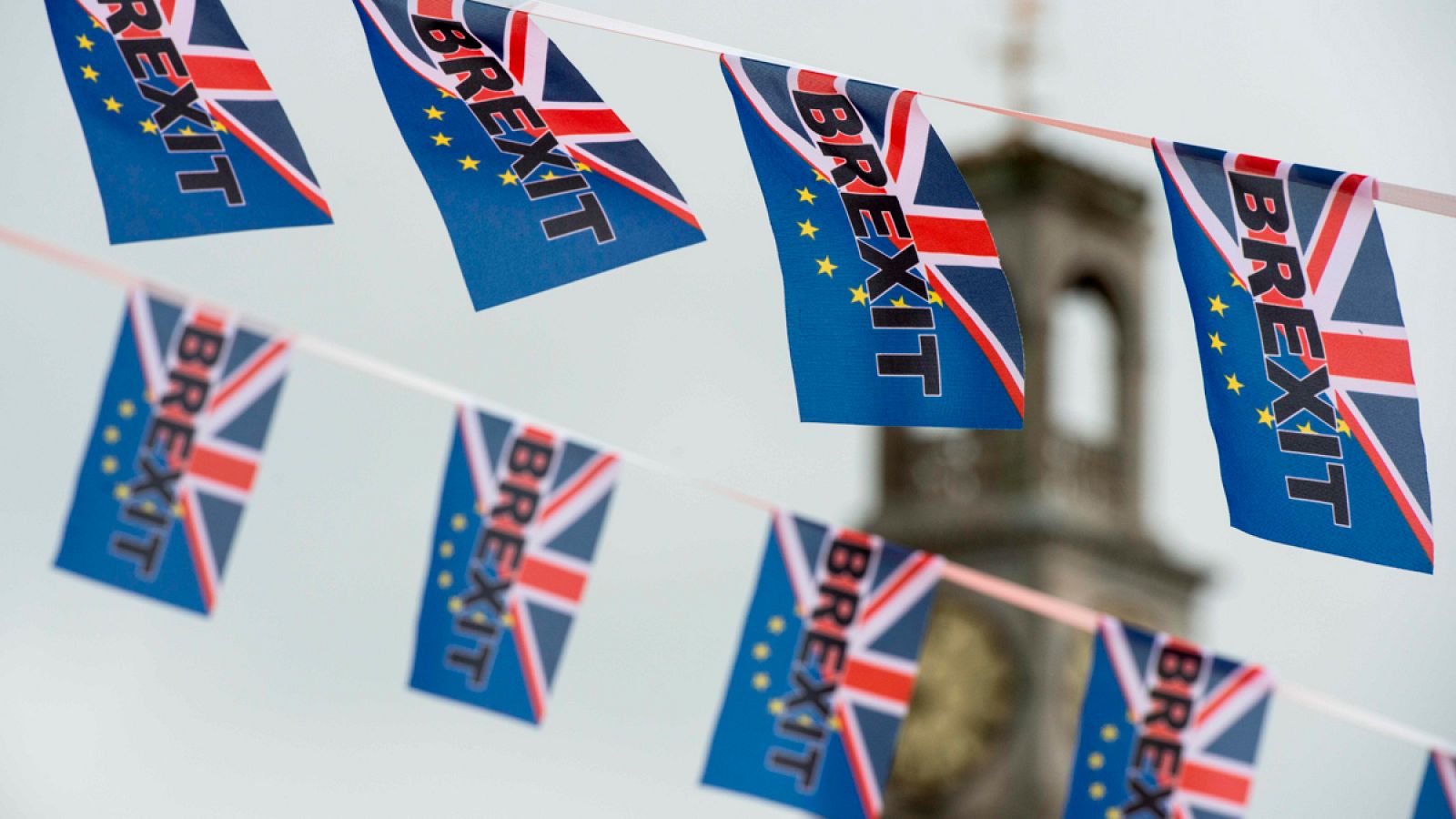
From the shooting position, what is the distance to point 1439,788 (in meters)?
12.9

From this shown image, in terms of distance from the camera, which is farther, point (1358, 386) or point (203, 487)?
point (203, 487)

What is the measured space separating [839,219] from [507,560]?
438cm

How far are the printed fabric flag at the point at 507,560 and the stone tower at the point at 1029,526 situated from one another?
2455cm

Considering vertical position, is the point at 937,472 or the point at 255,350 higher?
the point at 937,472

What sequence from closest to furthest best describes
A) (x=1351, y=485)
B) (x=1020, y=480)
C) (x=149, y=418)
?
1. (x=1351, y=485)
2. (x=149, y=418)
3. (x=1020, y=480)

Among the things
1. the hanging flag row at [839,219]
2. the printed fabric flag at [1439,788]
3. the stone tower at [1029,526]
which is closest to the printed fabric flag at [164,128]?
the hanging flag row at [839,219]

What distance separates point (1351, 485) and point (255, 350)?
18.9 ft

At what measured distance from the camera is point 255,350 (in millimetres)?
11922

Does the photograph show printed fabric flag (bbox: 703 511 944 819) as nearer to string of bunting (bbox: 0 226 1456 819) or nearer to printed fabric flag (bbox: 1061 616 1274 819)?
string of bunting (bbox: 0 226 1456 819)

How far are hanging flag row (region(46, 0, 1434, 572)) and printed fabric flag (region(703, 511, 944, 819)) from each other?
164 inches

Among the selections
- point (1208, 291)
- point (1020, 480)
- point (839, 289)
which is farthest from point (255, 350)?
point (1020, 480)

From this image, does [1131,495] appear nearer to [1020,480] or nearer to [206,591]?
[1020,480]

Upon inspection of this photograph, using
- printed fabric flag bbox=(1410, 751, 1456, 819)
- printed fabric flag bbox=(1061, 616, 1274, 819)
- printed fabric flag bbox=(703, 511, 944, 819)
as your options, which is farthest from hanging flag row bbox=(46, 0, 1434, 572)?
printed fabric flag bbox=(1410, 751, 1456, 819)

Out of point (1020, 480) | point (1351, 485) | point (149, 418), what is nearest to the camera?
point (1351, 485)
